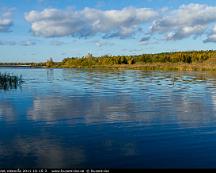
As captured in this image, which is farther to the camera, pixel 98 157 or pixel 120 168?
pixel 98 157

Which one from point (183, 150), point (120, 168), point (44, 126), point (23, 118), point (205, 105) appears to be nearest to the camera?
point (120, 168)

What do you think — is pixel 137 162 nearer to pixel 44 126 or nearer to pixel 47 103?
pixel 44 126

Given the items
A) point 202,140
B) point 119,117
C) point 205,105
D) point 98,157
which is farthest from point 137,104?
point 98,157

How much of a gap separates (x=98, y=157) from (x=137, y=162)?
157cm

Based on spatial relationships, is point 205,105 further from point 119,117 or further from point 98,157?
point 98,157

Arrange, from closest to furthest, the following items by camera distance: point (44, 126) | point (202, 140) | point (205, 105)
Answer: point (202, 140), point (44, 126), point (205, 105)

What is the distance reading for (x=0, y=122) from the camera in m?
22.7

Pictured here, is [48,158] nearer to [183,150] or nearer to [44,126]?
[183,150]

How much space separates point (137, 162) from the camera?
14.1 m

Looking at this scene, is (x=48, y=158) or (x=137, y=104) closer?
(x=48, y=158)

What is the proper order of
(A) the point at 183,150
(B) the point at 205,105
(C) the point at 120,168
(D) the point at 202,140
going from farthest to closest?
1. (B) the point at 205,105
2. (D) the point at 202,140
3. (A) the point at 183,150
4. (C) the point at 120,168

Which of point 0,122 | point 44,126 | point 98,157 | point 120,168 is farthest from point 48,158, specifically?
point 0,122

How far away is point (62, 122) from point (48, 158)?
805cm

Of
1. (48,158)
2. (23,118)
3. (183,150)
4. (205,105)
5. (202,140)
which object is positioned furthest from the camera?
(205,105)
